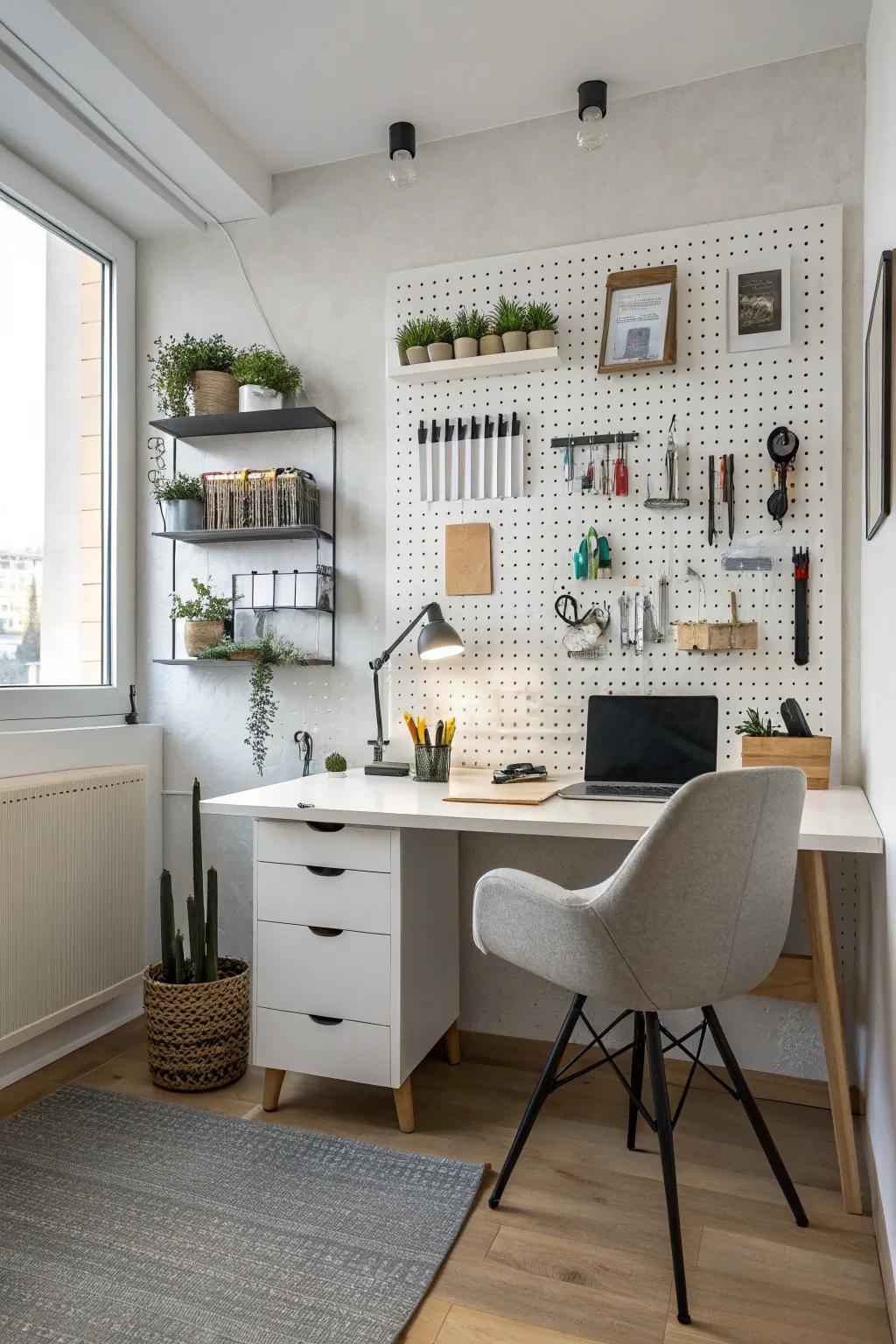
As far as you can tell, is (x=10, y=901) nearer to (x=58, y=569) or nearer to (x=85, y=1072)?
(x=85, y=1072)

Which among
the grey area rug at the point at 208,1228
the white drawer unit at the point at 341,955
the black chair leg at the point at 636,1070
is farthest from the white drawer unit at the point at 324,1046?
the black chair leg at the point at 636,1070

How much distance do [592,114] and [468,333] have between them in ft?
2.03

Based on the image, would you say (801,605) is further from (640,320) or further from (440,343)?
(440,343)

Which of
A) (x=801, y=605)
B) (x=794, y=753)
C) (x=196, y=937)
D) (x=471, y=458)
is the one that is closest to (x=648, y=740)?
(x=794, y=753)

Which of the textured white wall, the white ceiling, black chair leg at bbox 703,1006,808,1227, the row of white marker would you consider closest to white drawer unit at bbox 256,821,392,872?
the textured white wall

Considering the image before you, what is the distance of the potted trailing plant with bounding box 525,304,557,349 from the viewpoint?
238cm

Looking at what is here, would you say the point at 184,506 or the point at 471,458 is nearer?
the point at 471,458

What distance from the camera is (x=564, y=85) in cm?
240

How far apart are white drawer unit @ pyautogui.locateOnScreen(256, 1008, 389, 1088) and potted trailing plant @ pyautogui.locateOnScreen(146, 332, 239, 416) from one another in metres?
1.76

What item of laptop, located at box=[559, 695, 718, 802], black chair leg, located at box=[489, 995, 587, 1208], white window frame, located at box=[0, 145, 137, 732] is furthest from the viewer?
white window frame, located at box=[0, 145, 137, 732]

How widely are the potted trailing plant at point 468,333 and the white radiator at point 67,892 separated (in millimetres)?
1590

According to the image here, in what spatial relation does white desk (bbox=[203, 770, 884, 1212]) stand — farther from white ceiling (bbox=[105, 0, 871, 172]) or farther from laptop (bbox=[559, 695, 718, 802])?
white ceiling (bbox=[105, 0, 871, 172])

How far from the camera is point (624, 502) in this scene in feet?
7.97

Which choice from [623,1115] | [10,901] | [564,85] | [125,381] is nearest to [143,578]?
[125,381]
